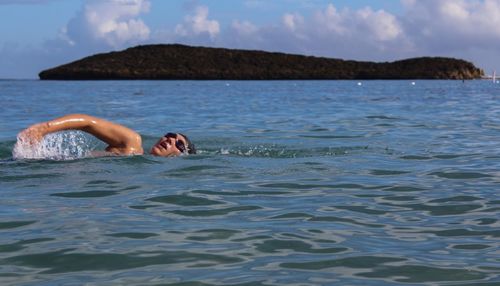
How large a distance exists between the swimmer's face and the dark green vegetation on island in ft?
498

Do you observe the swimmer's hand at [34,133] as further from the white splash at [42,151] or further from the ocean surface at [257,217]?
the ocean surface at [257,217]

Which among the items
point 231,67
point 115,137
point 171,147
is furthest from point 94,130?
point 231,67

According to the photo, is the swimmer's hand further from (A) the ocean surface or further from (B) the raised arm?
(A) the ocean surface

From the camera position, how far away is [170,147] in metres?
10.9

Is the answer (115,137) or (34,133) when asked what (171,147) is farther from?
(34,133)

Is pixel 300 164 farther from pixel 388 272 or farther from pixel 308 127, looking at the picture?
pixel 308 127

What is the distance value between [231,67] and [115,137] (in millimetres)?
165375

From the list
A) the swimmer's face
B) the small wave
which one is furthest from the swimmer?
the small wave

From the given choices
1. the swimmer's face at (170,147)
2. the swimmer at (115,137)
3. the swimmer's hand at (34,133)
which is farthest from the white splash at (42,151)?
the swimmer's face at (170,147)

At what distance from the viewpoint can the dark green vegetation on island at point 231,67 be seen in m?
165

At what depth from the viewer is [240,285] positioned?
193 inches

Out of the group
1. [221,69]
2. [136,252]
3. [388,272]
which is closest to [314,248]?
[388,272]

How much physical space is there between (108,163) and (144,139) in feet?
19.4

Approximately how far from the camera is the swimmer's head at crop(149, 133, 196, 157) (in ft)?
35.6
